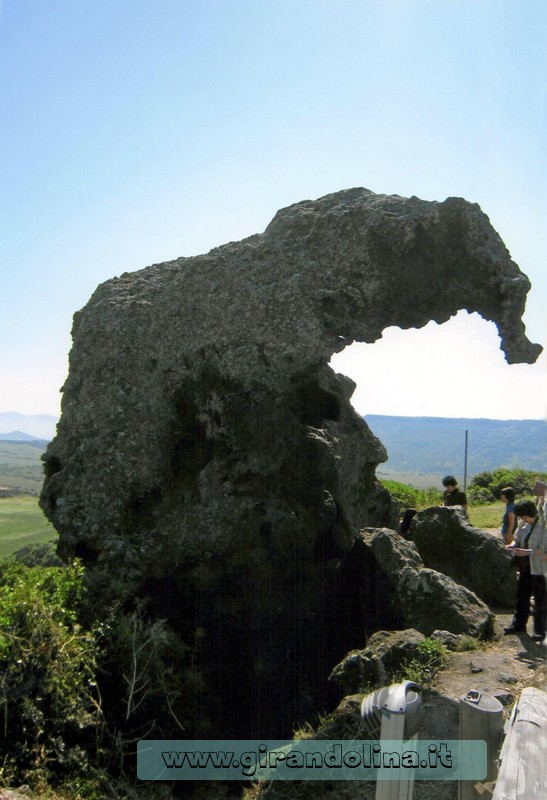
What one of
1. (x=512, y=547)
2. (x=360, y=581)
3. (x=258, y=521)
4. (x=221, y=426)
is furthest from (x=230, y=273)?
(x=512, y=547)

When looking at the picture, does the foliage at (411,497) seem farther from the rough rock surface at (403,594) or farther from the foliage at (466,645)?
the foliage at (466,645)

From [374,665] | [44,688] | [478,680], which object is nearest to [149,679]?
[44,688]

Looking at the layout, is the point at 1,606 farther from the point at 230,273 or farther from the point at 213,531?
the point at 230,273

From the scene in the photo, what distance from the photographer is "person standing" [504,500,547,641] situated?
26.6ft

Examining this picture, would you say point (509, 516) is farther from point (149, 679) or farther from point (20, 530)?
point (20, 530)

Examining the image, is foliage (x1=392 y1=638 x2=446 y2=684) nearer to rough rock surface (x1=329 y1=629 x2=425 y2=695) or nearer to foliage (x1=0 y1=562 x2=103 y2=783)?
rough rock surface (x1=329 y1=629 x2=425 y2=695)

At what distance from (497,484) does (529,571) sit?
61.0ft

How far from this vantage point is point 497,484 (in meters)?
26.3

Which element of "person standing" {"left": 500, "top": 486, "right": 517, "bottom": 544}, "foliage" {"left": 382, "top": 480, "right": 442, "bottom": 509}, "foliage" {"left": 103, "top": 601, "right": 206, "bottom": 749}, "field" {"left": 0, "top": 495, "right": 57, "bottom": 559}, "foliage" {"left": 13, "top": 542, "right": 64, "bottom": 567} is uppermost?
"person standing" {"left": 500, "top": 486, "right": 517, "bottom": 544}

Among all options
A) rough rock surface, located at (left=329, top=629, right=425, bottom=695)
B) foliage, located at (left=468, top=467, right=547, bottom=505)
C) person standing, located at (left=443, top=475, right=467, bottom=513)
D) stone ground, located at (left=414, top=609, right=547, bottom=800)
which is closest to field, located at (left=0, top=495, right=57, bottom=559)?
person standing, located at (left=443, top=475, right=467, bottom=513)

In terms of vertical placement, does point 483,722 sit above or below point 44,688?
above

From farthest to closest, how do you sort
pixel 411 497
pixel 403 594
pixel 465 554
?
pixel 411 497 → pixel 465 554 → pixel 403 594

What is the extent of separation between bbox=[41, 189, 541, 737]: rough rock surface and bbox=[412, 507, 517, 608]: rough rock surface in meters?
2.86

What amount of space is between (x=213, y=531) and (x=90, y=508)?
1603mm
